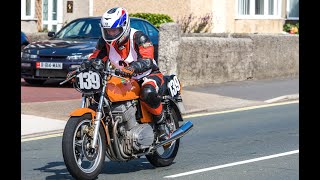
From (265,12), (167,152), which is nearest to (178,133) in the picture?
(167,152)

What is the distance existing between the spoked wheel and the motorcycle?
0.10 m

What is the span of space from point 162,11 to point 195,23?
3.78 feet

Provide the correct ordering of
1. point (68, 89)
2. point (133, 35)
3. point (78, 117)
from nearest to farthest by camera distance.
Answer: point (78, 117), point (133, 35), point (68, 89)

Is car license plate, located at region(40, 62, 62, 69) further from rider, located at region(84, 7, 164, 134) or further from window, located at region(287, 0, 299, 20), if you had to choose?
window, located at region(287, 0, 299, 20)

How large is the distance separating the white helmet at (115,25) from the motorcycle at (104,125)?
31cm

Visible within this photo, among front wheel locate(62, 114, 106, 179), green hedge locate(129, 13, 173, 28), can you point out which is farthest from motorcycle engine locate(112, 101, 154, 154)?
green hedge locate(129, 13, 173, 28)

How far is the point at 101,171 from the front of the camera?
10211mm

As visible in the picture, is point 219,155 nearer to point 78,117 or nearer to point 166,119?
point 166,119

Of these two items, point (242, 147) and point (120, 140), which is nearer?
point (120, 140)

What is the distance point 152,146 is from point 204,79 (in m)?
10.6

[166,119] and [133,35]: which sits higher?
[133,35]

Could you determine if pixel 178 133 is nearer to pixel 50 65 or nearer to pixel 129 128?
pixel 129 128
